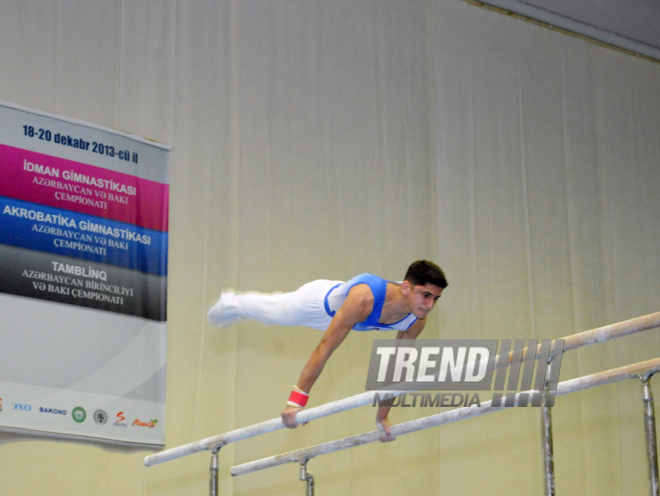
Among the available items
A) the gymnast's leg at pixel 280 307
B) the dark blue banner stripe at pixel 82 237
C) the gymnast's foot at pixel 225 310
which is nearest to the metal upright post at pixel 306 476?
the gymnast's leg at pixel 280 307

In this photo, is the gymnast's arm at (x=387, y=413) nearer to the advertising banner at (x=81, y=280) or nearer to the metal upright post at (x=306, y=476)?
the metal upright post at (x=306, y=476)

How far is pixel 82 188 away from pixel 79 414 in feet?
6.00

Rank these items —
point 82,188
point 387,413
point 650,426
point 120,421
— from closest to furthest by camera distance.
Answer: point 650,426, point 387,413, point 120,421, point 82,188

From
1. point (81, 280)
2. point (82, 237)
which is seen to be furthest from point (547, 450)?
point (82, 237)

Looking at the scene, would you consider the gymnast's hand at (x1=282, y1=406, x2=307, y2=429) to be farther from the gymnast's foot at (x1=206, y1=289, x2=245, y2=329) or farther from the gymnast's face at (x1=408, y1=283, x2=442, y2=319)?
the gymnast's foot at (x1=206, y1=289, x2=245, y2=329)

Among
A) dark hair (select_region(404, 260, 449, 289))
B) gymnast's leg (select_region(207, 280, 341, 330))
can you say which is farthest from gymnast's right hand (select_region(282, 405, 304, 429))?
dark hair (select_region(404, 260, 449, 289))

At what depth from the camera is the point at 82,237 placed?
699 centimetres

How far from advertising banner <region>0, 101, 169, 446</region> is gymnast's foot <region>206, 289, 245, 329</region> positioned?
1.40 m

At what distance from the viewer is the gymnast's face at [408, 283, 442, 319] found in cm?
467

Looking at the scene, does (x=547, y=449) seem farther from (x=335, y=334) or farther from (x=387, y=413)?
(x=335, y=334)

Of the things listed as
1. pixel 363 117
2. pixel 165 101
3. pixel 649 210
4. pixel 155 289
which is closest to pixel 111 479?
pixel 155 289

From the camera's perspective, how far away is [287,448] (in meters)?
7.69

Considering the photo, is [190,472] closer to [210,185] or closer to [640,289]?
[210,185]

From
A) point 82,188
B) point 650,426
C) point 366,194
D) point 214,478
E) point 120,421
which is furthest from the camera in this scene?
point 366,194
